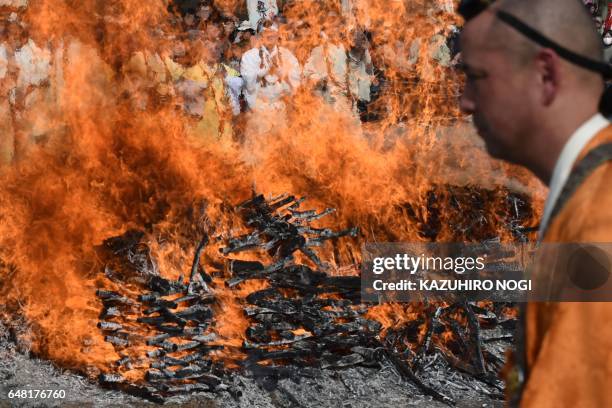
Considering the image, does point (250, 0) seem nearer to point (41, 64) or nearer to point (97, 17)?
point (97, 17)

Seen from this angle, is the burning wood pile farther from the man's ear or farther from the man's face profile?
the man's ear

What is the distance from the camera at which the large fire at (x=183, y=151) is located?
22.5 ft

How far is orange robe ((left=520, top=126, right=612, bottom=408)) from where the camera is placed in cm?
120

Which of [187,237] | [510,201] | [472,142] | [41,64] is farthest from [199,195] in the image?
[472,142]

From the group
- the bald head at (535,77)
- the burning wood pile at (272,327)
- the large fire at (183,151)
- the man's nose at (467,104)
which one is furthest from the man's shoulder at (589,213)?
the large fire at (183,151)

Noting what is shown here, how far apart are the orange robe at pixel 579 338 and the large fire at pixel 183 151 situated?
4858mm

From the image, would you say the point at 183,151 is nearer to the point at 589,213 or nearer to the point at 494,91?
the point at 494,91

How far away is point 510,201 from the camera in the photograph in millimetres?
8062

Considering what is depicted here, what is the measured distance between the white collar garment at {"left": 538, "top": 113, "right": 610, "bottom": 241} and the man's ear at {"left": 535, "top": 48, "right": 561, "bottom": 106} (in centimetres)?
9

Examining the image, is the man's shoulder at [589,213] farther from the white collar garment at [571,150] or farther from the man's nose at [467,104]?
the man's nose at [467,104]

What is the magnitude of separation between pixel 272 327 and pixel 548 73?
498 cm

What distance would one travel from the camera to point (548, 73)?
138 centimetres

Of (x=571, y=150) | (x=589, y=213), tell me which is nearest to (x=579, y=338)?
(x=589, y=213)

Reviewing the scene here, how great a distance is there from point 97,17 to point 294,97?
2886mm
